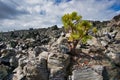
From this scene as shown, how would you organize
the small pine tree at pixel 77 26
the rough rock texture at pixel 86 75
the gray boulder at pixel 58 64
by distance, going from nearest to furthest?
the rough rock texture at pixel 86 75 → the gray boulder at pixel 58 64 → the small pine tree at pixel 77 26

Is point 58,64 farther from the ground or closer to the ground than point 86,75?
farther from the ground

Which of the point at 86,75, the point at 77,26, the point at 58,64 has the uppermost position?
the point at 77,26

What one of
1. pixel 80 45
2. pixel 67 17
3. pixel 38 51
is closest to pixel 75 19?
pixel 67 17

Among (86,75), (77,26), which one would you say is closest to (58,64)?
(86,75)

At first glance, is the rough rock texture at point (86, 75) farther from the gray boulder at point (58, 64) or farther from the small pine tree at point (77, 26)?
the small pine tree at point (77, 26)

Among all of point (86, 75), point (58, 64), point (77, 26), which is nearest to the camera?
A: point (86, 75)

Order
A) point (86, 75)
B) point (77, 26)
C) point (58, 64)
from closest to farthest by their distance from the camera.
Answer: point (86, 75) < point (58, 64) < point (77, 26)

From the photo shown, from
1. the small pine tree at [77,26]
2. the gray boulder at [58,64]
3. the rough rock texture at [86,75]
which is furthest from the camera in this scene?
the small pine tree at [77,26]

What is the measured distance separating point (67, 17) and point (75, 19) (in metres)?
1.41

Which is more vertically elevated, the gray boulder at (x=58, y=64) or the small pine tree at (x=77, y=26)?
the small pine tree at (x=77, y=26)

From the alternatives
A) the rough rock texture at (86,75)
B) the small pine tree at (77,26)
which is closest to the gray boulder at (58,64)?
the rough rock texture at (86,75)

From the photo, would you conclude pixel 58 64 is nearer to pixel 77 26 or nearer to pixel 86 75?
pixel 86 75

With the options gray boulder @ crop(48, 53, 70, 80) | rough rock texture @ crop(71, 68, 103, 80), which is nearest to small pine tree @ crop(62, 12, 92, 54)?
gray boulder @ crop(48, 53, 70, 80)

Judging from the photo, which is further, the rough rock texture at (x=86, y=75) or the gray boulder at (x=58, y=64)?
the gray boulder at (x=58, y=64)
